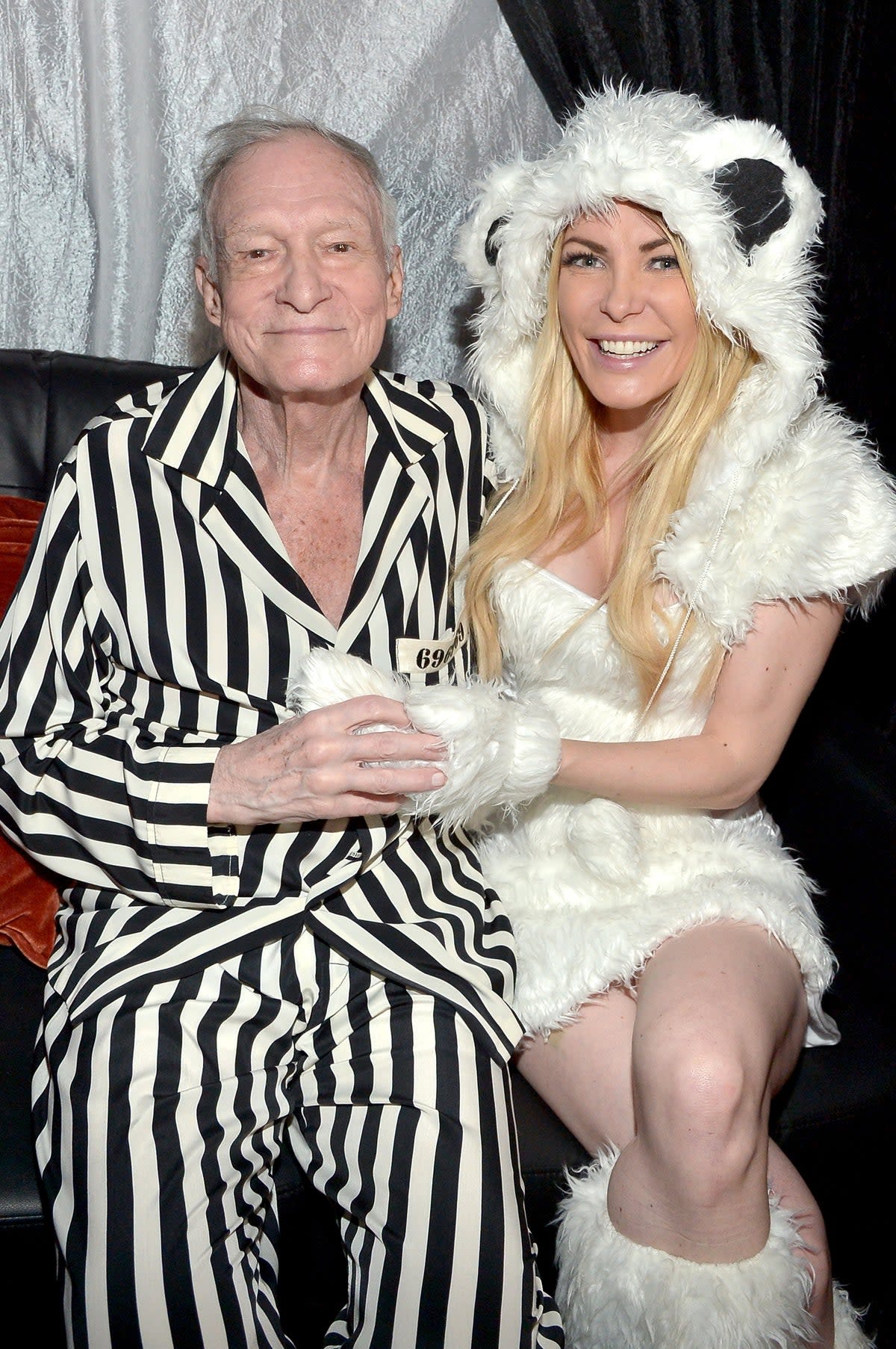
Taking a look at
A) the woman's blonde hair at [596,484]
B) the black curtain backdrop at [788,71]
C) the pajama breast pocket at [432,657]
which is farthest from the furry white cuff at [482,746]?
the black curtain backdrop at [788,71]

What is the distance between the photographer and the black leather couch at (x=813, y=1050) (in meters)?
1.75

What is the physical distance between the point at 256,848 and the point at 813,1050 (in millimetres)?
967

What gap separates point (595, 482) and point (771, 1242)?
1181mm

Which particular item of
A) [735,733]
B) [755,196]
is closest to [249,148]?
[755,196]

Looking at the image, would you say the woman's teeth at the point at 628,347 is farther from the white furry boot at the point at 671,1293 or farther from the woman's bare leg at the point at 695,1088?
the white furry boot at the point at 671,1293

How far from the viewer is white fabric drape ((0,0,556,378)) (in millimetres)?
2348

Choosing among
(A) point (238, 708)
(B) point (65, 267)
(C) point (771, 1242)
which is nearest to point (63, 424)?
(B) point (65, 267)

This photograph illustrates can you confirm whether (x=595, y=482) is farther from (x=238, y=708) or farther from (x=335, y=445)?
(x=238, y=708)

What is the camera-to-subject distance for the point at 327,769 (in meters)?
1.63

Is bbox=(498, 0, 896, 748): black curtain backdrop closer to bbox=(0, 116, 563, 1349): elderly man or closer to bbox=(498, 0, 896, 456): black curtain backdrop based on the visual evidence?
bbox=(498, 0, 896, 456): black curtain backdrop

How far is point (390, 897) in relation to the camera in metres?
1.84

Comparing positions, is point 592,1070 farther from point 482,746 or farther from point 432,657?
point 432,657

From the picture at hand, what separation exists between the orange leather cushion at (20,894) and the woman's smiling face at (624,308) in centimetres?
101

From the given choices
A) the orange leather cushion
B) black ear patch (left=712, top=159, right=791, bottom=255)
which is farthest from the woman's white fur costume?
the orange leather cushion
